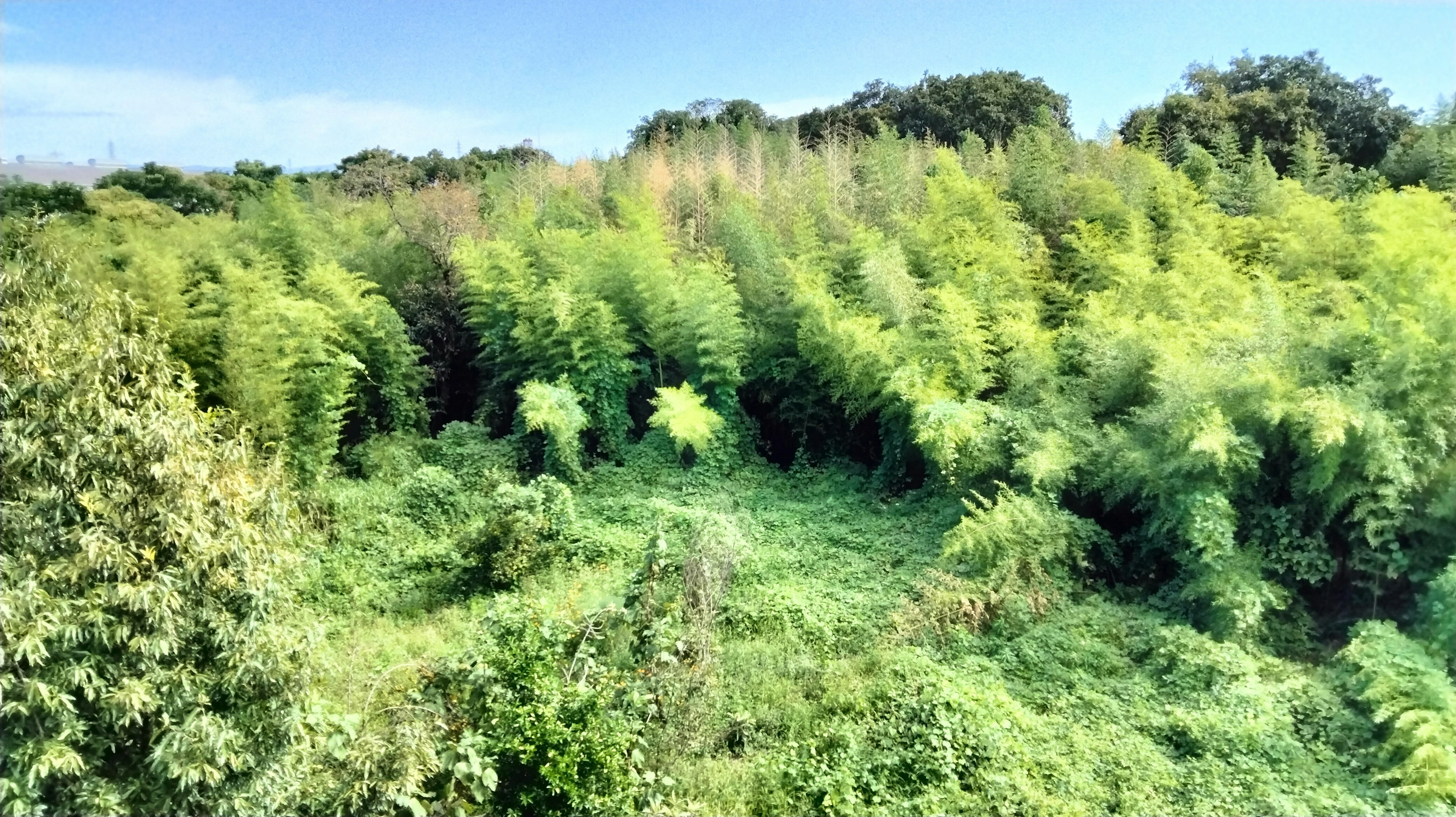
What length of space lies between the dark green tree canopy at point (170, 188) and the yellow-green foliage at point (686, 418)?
587 centimetres

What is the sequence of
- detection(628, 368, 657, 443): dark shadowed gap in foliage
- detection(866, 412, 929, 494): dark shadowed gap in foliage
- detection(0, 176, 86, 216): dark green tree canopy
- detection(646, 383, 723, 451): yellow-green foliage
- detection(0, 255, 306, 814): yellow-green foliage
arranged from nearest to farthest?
detection(0, 255, 306, 814): yellow-green foliage, detection(0, 176, 86, 216): dark green tree canopy, detection(866, 412, 929, 494): dark shadowed gap in foliage, detection(646, 383, 723, 451): yellow-green foliage, detection(628, 368, 657, 443): dark shadowed gap in foliage

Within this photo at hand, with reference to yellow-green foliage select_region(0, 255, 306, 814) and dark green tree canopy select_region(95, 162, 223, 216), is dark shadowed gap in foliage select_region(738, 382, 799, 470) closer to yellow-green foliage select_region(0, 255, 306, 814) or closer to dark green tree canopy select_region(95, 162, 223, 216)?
yellow-green foliage select_region(0, 255, 306, 814)

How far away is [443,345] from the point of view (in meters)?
9.48

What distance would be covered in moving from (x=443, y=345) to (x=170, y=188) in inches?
142

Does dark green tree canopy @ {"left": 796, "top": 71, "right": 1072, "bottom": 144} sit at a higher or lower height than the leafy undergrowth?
higher

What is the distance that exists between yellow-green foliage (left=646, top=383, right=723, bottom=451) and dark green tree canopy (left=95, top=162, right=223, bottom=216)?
5.87 meters

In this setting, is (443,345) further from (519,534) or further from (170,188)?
(519,534)

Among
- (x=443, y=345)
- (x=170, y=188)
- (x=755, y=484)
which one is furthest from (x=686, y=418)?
(x=170, y=188)

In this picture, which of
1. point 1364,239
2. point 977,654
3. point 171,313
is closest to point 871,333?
point 977,654

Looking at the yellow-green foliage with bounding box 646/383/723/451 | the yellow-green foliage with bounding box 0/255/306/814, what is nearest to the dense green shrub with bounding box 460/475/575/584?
the yellow-green foliage with bounding box 646/383/723/451

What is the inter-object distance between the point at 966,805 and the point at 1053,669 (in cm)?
133

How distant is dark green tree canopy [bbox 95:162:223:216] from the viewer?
8844 millimetres

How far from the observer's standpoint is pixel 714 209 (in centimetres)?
952

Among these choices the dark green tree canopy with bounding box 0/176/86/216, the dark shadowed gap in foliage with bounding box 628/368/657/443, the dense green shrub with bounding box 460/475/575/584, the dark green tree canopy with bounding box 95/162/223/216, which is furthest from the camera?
the dark green tree canopy with bounding box 95/162/223/216
